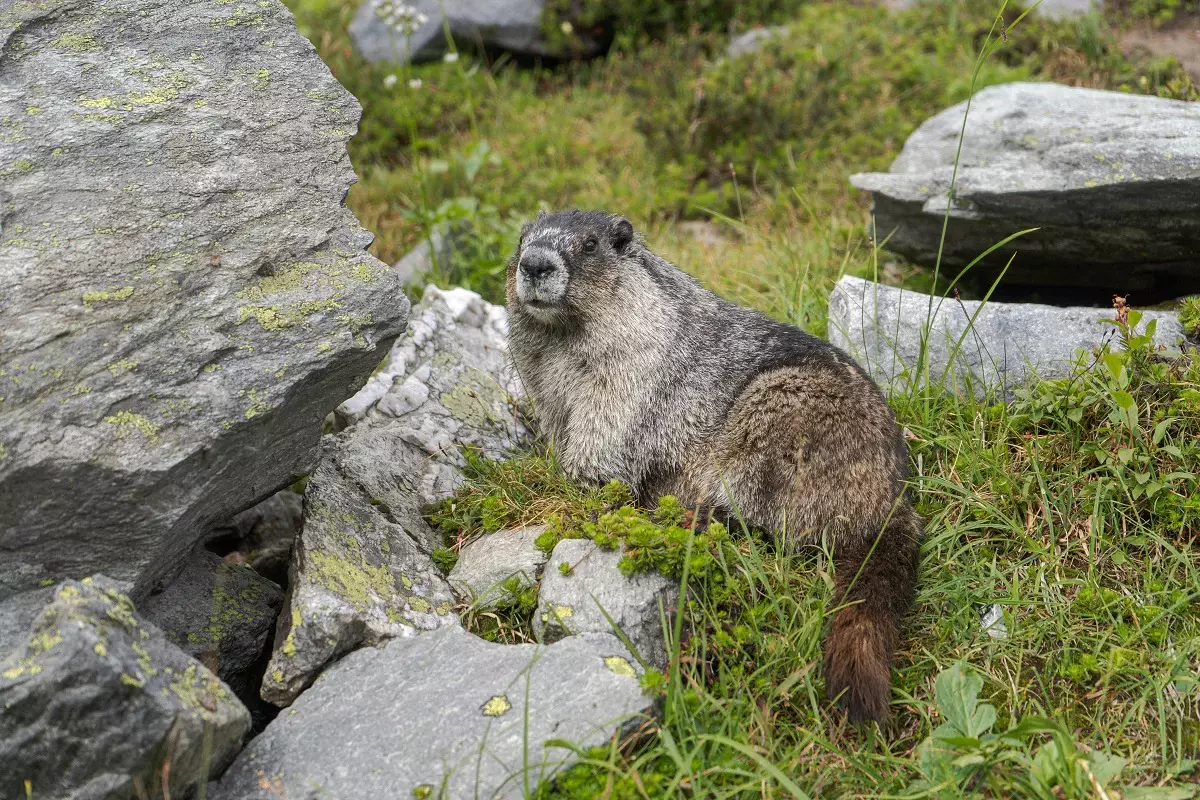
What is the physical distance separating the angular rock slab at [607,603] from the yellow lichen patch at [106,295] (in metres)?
2.13

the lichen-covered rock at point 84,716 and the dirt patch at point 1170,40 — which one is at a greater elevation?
the dirt patch at point 1170,40

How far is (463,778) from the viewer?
3.58 m

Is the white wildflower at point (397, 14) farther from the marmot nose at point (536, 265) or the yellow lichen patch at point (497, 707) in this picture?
the yellow lichen patch at point (497, 707)

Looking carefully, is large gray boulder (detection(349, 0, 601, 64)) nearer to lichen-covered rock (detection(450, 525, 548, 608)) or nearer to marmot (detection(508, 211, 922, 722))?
marmot (detection(508, 211, 922, 722))

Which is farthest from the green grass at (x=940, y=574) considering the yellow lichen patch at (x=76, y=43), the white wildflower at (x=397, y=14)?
the yellow lichen patch at (x=76, y=43)

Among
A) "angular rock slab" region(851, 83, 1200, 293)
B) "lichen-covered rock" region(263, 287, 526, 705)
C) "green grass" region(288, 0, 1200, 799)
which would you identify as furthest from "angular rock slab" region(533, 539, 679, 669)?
"angular rock slab" region(851, 83, 1200, 293)

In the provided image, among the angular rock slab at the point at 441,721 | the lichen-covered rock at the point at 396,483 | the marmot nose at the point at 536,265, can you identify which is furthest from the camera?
the marmot nose at the point at 536,265

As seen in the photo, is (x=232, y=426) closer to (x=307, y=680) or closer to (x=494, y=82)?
(x=307, y=680)

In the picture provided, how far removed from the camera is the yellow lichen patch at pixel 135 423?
3732mm

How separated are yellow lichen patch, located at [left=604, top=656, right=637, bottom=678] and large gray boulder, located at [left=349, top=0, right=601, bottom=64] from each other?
8.52 m

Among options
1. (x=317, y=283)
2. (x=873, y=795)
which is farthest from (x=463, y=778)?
(x=317, y=283)

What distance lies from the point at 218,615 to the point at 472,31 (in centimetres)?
815

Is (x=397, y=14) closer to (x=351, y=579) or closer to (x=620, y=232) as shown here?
(x=620, y=232)

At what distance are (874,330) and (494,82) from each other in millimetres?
6138
